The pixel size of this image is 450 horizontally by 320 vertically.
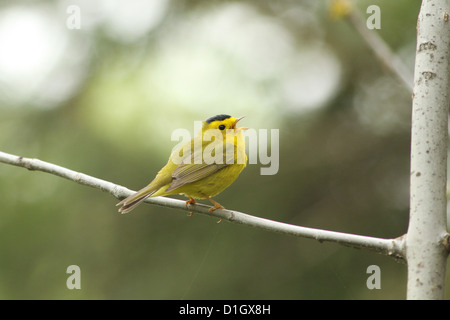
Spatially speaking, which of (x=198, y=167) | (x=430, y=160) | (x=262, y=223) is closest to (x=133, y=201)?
(x=198, y=167)

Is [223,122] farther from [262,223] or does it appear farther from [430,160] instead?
[430,160]

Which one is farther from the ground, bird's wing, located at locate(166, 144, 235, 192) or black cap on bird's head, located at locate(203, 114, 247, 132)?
black cap on bird's head, located at locate(203, 114, 247, 132)

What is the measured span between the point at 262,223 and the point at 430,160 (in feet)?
2.76

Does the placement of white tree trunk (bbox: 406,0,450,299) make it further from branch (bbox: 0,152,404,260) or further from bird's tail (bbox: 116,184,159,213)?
bird's tail (bbox: 116,184,159,213)

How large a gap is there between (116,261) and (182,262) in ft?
1.74

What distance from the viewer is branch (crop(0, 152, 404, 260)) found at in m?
1.99

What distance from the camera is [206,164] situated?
12.0ft

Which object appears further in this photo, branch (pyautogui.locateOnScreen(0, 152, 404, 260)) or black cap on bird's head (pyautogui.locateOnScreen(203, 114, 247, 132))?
black cap on bird's head (pyautogui.locateOnScreen(203, 114, 247, 132))

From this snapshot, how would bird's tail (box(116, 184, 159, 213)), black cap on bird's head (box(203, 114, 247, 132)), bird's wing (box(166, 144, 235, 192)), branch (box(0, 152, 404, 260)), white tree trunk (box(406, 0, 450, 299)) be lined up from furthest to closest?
black cap on bird's head (box(203, 114, 247, 132)), bird's wing (box(166, 144, 235, 192)), bird's tail (box(116, 184, 159, 213)), branch (box(0, 152, 404, 260)), white tree trunk (box(406, 0, 450, 299))

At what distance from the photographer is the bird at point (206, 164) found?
348cm

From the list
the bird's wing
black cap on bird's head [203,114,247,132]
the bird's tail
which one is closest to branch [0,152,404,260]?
the bird's tail

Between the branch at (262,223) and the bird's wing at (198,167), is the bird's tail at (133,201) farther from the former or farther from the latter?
the bird's wing at (198,167)

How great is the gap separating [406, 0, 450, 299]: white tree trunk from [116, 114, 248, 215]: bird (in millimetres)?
1702
